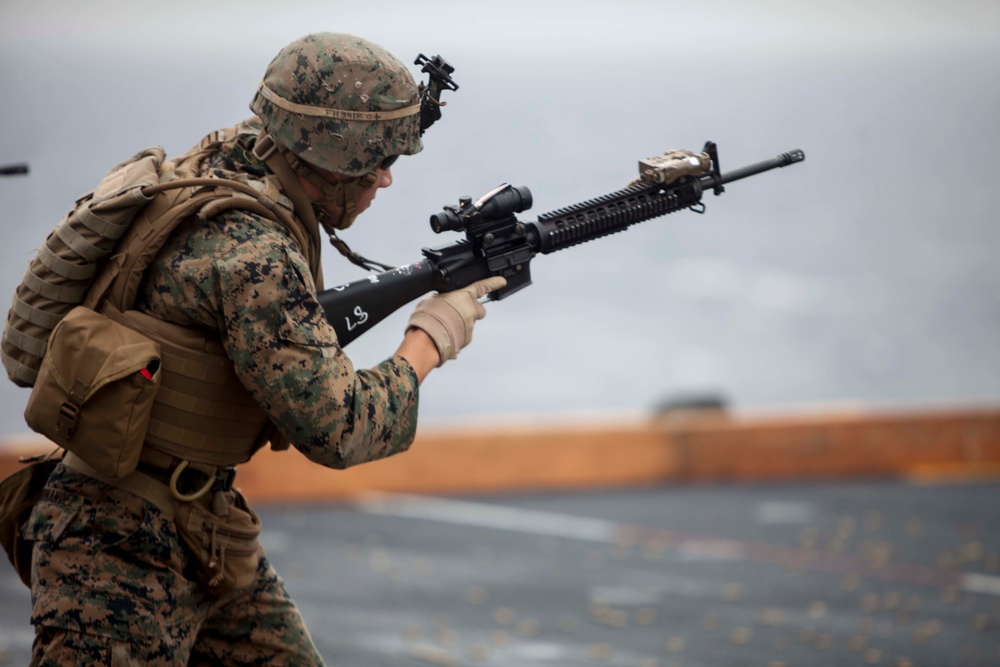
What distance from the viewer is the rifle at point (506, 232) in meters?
3.25

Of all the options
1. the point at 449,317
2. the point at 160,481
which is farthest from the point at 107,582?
the point at 449,317

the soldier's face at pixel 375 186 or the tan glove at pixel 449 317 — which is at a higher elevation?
the soldier's face at pixel 375 186

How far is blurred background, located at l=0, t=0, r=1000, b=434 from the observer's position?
17422mm

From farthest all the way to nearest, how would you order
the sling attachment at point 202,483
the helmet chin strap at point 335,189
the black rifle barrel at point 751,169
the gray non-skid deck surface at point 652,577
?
the gray non-skid deck surface at point 652,577, the black rifle barrel at point 751,169, the helmet chin strap at point 335,189, the sling attachment at point 202,483

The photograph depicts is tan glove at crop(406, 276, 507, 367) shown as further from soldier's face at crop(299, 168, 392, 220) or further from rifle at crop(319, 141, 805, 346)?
soldier's face at crop(299, 168, 392, 220)

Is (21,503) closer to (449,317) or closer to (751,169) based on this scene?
(449,317)

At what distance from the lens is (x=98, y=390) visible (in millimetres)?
2832

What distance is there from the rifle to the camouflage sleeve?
1.03 ft

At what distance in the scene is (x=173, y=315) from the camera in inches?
115

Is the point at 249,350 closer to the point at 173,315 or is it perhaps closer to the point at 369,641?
the point at 173,315

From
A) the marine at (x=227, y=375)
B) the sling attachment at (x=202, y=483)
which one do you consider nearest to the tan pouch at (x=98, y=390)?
the marine at (x=227, y=375)

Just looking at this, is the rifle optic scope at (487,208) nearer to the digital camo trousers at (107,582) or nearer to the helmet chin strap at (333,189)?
the helmet chin strap at (333,189)

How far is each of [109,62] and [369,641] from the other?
14706 mm

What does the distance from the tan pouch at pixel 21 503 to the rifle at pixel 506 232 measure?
29.9 inches
